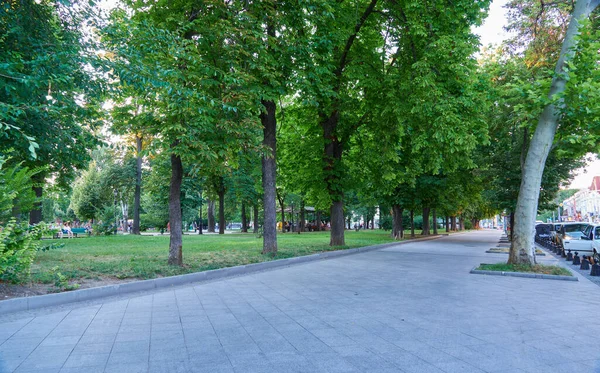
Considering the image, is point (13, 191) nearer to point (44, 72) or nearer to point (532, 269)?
point (44, 72)

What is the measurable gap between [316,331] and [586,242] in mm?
17051

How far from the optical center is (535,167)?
1138 cm

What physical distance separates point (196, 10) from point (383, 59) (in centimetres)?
839

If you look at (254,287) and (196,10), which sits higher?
(196,10)

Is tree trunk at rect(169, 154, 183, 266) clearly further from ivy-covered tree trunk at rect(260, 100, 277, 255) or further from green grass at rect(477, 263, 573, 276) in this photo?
green grass at rect(477, 263, 573, 276)

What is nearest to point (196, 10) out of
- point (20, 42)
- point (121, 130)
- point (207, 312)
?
point (121, 130)

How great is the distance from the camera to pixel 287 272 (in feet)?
36.7

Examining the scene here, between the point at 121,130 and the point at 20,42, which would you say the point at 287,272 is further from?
the point at 20,42

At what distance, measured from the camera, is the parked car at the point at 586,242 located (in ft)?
52.8

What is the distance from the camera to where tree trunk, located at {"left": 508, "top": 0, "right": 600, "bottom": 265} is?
441 inches

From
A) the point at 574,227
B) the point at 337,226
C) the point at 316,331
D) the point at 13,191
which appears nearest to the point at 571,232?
the point at 574,227

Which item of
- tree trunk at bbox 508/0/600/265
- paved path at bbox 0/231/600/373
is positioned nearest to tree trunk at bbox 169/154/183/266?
paved path at bbox 0/231/600/373

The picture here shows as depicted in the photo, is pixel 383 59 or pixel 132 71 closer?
pixel 132 71

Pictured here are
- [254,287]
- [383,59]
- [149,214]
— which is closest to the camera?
[254,287]
